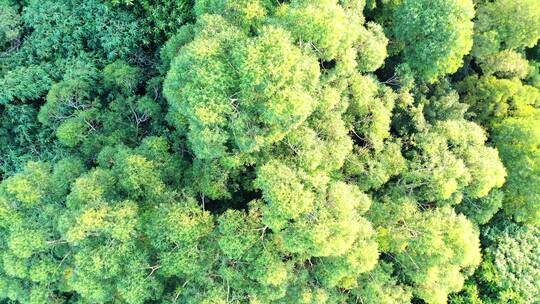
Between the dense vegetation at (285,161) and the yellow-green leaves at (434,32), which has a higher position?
the yellow-green leaves at (434,32)

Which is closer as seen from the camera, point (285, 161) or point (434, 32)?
point (285, 161)

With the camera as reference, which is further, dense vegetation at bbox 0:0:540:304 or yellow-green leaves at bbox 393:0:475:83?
→ yellow-green leaves at bbox 393:0:475:83

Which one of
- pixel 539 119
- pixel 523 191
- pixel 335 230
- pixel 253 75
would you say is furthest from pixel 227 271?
pixel 539 119

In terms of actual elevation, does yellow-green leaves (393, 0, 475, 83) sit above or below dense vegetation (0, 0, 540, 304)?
above

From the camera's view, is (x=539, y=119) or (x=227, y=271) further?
(x=539, y=119)

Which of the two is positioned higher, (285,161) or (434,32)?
(434,32)

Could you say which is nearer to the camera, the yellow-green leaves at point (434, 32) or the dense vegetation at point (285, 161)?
the dense vegetation at point (285, 161)

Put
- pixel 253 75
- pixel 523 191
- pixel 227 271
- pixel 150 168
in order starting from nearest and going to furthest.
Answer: pixel 253 75, pixel 227 271, pixel 150 168, pixel 523 191

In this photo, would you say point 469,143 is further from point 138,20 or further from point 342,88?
point 138,20
